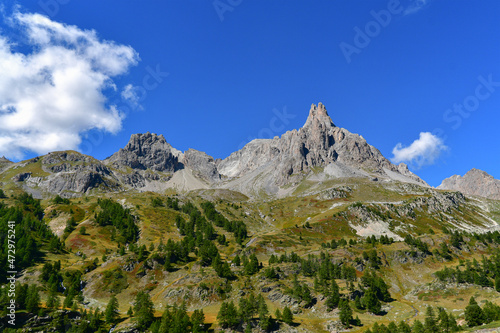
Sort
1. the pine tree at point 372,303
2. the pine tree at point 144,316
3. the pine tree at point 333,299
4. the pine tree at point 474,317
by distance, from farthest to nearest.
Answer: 1. the pine tree at point 372,303
2. the pine tree at point 333,299
3. the pine tree at point 144,316
4. the pine tree at point 474,317

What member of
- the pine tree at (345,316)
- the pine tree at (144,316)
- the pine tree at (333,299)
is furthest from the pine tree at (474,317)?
the pine tree at (144,316)

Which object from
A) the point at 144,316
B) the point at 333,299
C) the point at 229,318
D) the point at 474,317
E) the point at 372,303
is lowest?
the point at 474,317

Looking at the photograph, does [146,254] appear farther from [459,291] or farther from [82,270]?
[459,291]

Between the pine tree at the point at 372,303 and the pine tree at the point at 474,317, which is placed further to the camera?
the pine tree at the point at 372,303

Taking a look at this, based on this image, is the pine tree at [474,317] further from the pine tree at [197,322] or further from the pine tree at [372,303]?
the pine tree at [197,322]

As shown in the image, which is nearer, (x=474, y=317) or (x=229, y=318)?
(x=474, y=317)

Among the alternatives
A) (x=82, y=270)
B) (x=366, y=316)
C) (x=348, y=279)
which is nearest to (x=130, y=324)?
(x=82, y=270)

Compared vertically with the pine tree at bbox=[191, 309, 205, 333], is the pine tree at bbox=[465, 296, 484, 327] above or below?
below

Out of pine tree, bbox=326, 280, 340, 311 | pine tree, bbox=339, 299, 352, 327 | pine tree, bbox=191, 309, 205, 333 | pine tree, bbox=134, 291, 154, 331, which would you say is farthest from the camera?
pine tree, bbox=326, 280, 340, 311

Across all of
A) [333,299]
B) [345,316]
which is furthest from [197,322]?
[333,299]

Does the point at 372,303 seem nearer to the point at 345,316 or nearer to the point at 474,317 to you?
the point at 345,316

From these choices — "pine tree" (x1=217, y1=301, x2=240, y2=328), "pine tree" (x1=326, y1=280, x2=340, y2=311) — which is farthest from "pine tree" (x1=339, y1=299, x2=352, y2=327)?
"pine tree" (x1=217, y1=301, x2=240, y2=328)

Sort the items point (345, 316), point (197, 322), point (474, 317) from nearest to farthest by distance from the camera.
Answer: point (474, 317) → point (197, 322) → point (345, 316)

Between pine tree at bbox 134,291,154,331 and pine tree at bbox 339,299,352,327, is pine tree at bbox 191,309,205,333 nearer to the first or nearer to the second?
pine tree at bbox 134,291,154,331
